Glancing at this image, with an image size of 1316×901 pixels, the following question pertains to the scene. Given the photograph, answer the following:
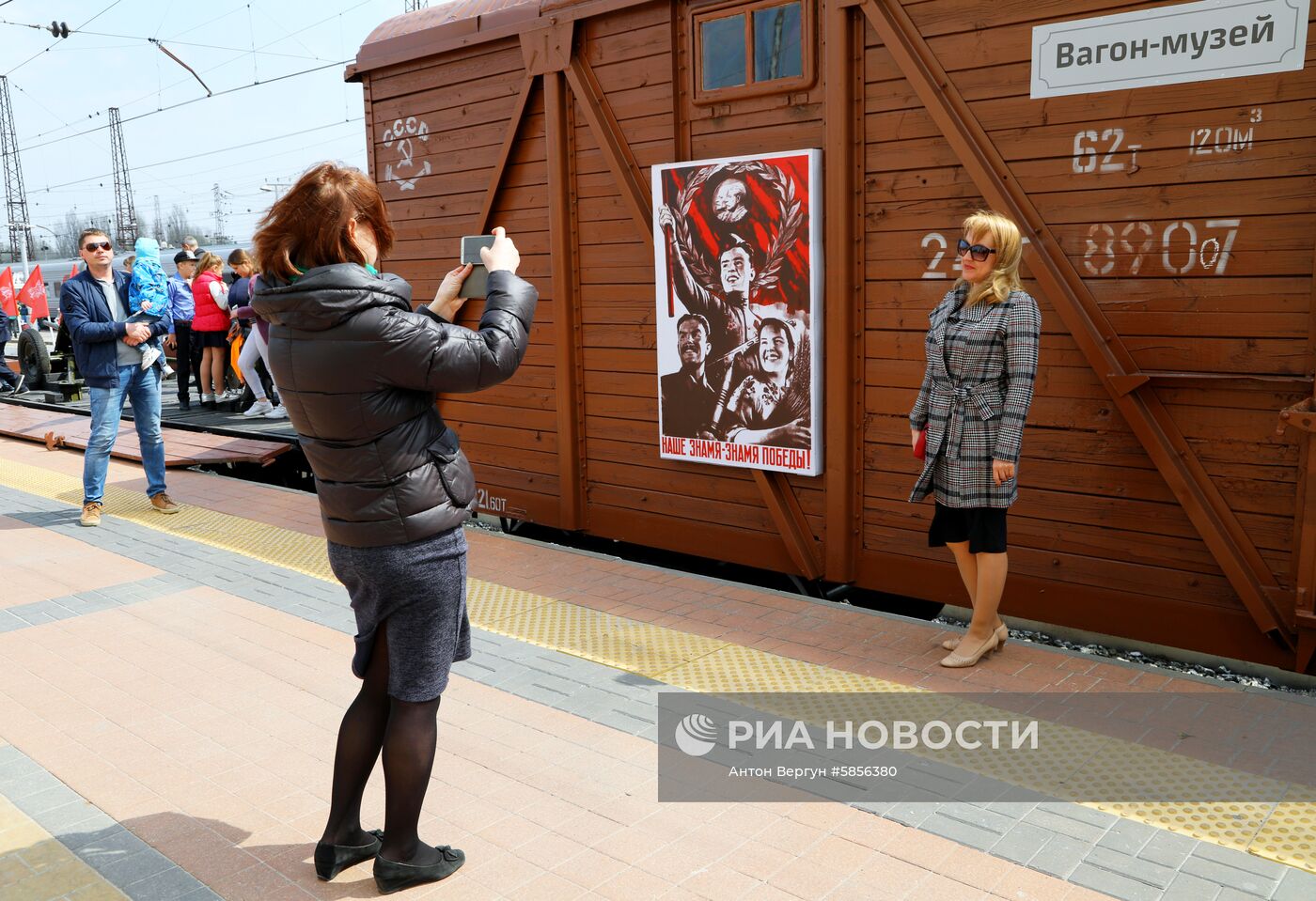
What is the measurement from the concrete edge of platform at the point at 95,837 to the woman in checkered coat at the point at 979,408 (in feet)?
9.31

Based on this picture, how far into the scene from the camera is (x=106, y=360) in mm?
7332

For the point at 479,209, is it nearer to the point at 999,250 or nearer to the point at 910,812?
the point at 999,250

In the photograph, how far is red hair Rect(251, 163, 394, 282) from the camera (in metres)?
2.70

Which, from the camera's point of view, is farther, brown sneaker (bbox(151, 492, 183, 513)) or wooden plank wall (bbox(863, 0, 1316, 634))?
brown sneaker (bbox(151, 492, 183, 513))

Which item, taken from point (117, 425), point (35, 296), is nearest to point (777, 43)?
point (117, 425)

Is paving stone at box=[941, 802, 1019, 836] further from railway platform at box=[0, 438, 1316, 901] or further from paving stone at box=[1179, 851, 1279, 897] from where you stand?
paving stone at box=[1179, 851, 1279, 897]

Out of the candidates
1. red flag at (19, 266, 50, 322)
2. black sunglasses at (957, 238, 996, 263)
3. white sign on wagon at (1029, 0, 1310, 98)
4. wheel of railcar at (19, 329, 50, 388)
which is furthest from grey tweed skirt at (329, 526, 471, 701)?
red flag at (19, 266, 50, 322)

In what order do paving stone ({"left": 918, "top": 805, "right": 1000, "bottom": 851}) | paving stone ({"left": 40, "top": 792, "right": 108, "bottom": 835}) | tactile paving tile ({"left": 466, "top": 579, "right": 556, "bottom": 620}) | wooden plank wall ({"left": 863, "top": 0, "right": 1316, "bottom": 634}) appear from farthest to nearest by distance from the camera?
tactile paving tile ({"left": 466, "top": 579, "right": 556, "bottom": 620}) < wooden plank wall ({"left": 863, "top": 0, "right": 1316, "bottom": 634}) < paving stone ({"left": 40, "top": 792, "right": 108, "bottom": 835}) < paving stone ({"left": 918, "top": 805, "right": 1000, "bottom": 851})

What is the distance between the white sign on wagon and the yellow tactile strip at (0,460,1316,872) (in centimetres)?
249

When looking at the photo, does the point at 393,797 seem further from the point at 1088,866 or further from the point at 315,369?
the point at 1088,866

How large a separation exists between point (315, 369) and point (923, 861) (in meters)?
2.05

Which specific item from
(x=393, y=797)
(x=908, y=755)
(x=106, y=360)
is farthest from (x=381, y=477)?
(x=106, y=360)

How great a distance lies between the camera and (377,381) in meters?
2.68

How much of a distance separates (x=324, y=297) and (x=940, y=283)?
3140mm
